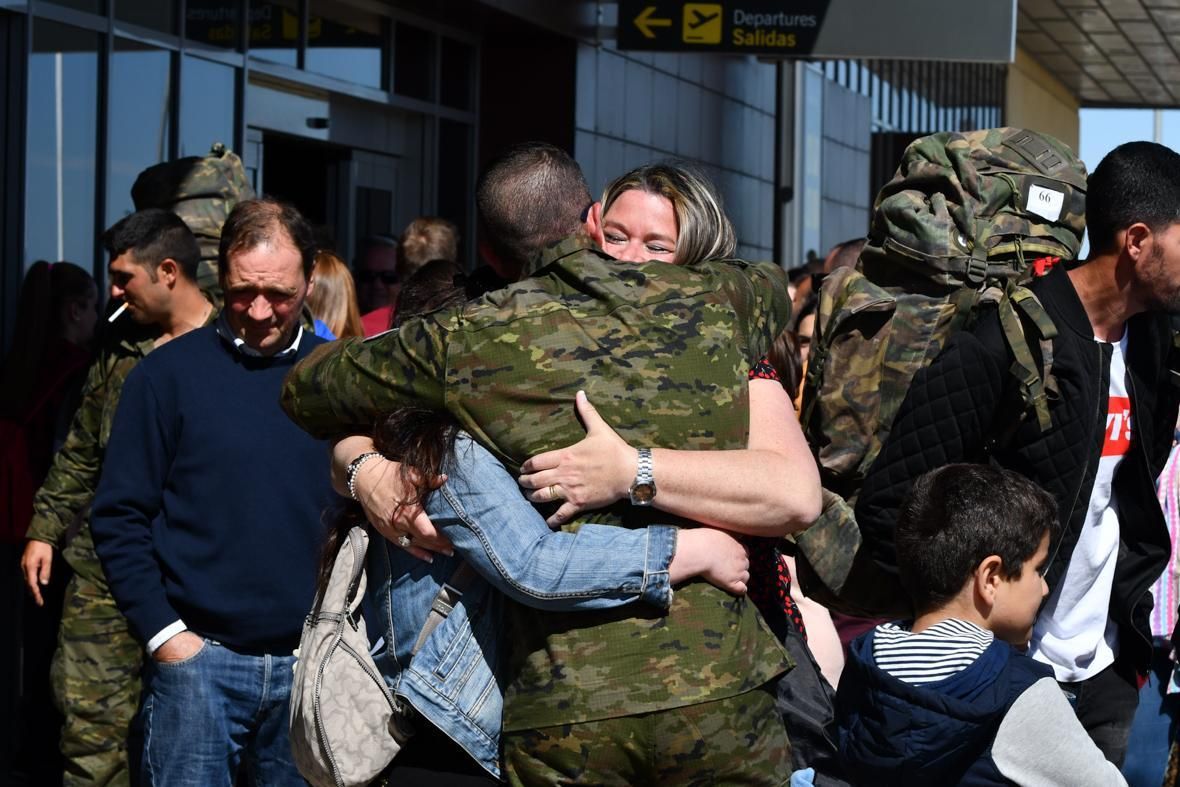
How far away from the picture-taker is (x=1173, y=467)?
4949mm

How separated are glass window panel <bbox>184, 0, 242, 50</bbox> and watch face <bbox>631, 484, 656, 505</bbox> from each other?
21.6 ft

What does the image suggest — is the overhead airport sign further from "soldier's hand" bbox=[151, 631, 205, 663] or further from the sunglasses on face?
"soldier's hand" bbox=[151, 631, 205, 663]

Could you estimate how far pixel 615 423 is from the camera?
2.66m

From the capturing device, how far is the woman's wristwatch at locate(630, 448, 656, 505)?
103 inches

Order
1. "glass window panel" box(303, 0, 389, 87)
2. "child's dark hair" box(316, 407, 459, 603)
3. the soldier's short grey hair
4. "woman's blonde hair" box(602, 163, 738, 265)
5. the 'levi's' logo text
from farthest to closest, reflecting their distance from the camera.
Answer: "glass window panel" box(303, 0, 389, 87) < the 'levi's' logo text < the soldier's short grey hair < "woman's blonde hair" box(602, 163, 738, 265) < "child's dark hair" box(316, 407, 459, 603)

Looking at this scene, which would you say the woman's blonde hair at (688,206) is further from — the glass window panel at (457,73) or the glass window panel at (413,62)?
the glass window panel at (457,73)

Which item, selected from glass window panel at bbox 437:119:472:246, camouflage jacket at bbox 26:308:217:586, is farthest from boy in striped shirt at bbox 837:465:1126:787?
glass window panel at bbox 437:119:472:246

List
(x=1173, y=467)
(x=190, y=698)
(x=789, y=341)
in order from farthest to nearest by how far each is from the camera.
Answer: (x=789, y=341) < (x=1173, y=467) < (x=190, y=698)

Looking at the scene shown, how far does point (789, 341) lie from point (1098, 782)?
3159mm

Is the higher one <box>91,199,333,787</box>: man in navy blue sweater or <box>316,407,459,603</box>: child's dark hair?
<box>316,407,459,603</box>: child's dark hair

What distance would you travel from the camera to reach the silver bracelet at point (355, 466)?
2.87 m

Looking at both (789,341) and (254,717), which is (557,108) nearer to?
(789,341)

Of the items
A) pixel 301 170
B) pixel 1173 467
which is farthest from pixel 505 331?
pixel 301 170

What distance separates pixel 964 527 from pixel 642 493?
85cm
